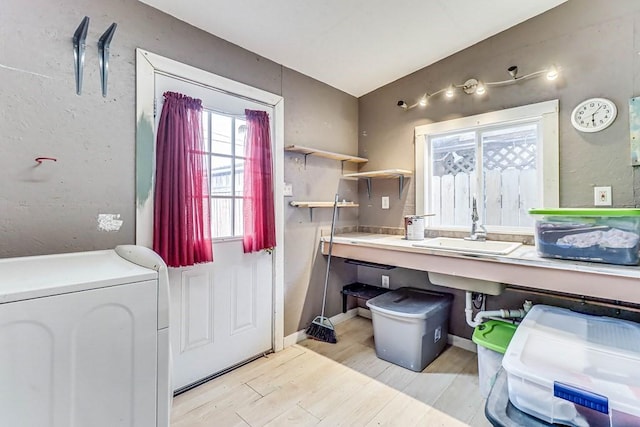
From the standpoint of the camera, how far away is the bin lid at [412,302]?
2195 mm

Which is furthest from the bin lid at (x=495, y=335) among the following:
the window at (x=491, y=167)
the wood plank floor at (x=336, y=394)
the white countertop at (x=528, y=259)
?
the window at (x=491, y=167)

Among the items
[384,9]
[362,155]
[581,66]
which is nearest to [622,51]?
[581,66]

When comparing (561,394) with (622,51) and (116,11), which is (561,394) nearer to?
(622,51)

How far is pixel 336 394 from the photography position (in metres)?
1.90

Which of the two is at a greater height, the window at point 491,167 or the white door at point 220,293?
the window at point 491,167

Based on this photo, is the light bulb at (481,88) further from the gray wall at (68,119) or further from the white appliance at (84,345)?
the white appliance at (84,345)

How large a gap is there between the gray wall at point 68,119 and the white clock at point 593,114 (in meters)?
2.46

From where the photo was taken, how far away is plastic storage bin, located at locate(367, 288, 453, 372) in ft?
7.07

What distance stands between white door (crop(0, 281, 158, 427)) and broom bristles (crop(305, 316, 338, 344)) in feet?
5.65

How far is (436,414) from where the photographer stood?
1.71 m

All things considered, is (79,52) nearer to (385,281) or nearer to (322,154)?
(322,154)

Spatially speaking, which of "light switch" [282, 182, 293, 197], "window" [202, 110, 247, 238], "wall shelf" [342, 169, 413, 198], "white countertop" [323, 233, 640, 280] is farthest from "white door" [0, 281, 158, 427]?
"wall shelf" [342, 169, 413, 198]

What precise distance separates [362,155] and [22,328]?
2851 millimetres

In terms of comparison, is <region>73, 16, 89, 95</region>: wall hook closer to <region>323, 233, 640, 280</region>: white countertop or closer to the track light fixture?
<region>323, 233, 640, 280</region>: white countertop
